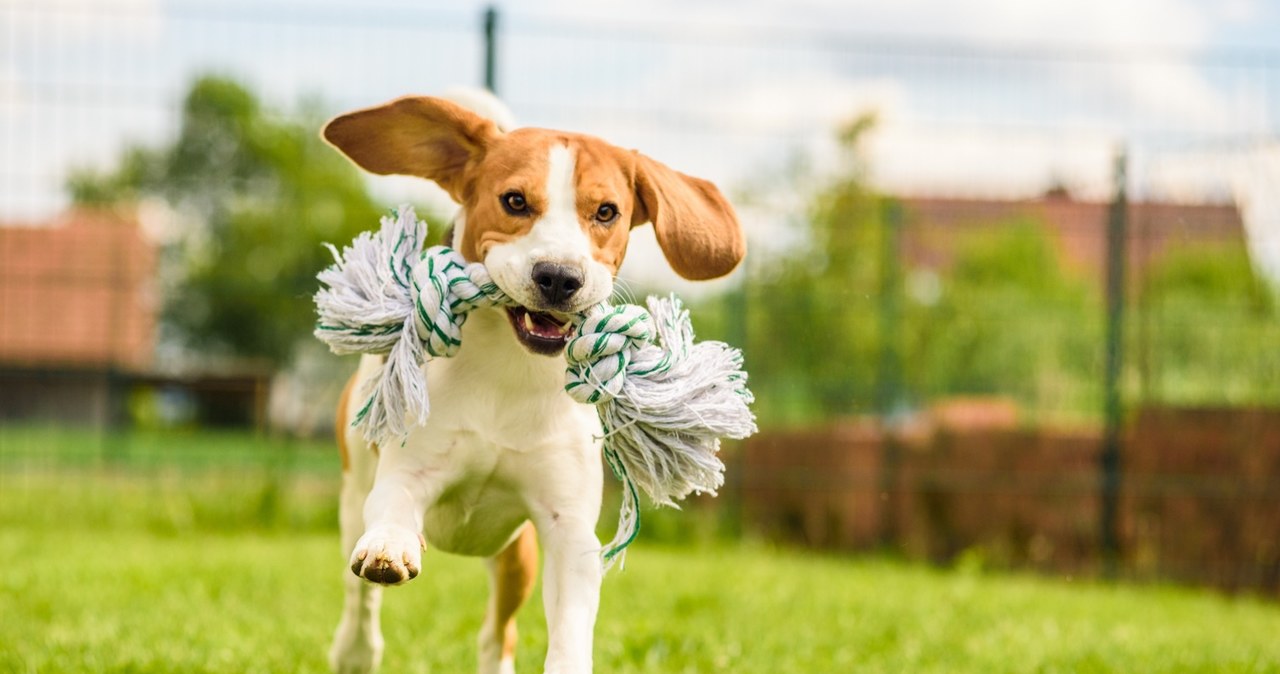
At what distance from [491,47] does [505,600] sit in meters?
5.38

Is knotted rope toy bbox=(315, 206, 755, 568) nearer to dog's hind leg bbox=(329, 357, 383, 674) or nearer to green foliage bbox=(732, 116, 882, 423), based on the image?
dog's hind leg bbox=(329, 357, 383, 674)

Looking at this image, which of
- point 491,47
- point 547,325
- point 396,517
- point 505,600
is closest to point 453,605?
point 505,600

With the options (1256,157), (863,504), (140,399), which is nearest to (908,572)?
(863,504)

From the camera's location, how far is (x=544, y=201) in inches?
114

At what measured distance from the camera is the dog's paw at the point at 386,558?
2646 millimetres

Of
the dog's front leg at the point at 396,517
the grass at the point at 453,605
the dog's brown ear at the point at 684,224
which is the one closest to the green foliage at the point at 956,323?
the grass at the point at 453,605

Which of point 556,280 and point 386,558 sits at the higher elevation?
point 556,280

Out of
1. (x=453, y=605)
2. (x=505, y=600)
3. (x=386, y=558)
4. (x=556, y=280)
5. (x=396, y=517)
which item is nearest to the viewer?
(x=386, y=558)

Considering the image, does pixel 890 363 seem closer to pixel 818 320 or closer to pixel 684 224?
pixel 818 320

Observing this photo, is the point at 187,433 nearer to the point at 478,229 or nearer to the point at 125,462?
the point at 125,462

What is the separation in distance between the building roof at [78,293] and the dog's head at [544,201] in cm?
685

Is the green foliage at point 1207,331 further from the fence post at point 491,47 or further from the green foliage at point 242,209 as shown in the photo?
the green foliage at point 242,209

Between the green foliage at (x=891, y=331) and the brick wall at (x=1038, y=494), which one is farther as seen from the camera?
the green foliage at (x=891, y=331)

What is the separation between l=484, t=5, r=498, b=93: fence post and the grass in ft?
9.30
